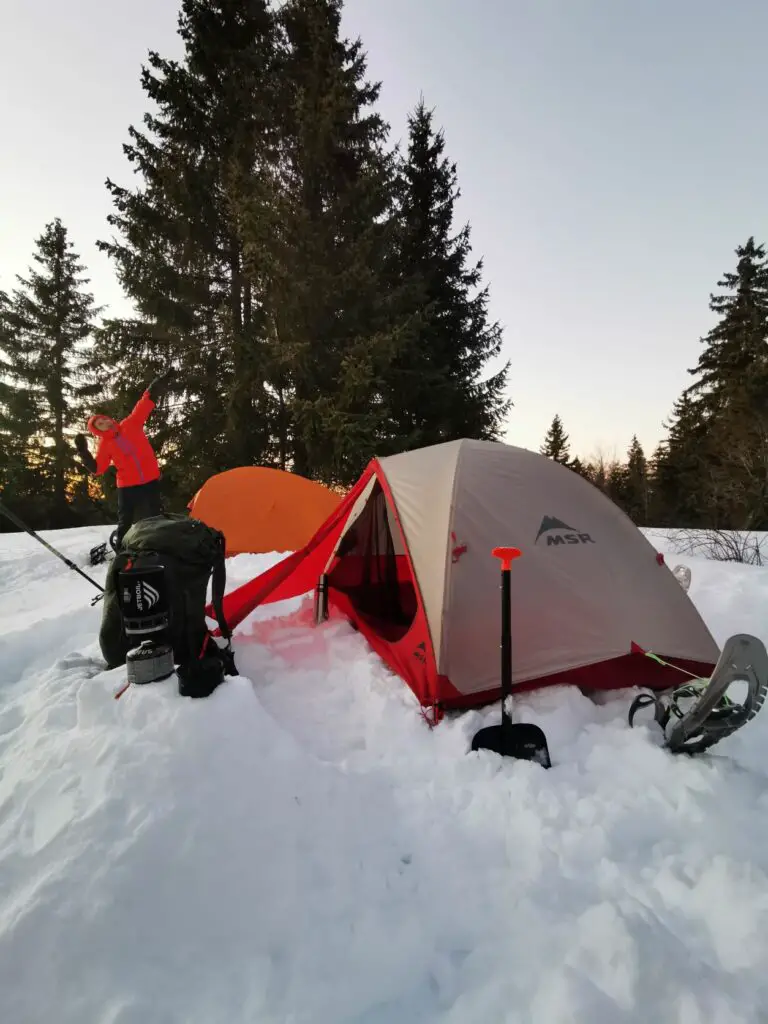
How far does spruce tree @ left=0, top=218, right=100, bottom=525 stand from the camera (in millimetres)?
20719

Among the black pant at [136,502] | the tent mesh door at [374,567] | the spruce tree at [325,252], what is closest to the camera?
the tent mesh door at [374,567]

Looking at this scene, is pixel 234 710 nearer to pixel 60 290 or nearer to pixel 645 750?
pixel 645 750

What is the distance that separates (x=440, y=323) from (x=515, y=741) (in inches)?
552

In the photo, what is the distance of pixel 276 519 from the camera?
7.88 m

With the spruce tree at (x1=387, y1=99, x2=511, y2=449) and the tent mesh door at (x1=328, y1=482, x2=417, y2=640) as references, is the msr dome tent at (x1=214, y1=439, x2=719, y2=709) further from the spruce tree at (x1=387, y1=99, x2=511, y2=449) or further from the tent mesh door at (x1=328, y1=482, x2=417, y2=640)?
the spruce tree at (x1=387, y1=99, x2=511, y2=449)

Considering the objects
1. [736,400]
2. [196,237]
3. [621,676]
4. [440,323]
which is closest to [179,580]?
[621,676]

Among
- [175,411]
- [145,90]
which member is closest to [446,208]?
[145,90]

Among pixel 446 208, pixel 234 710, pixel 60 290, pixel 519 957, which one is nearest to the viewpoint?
pixel 519 957

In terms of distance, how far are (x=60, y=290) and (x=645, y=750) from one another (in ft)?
89.1

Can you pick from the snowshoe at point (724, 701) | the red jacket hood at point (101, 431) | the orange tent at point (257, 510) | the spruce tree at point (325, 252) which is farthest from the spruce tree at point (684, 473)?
the red jacket hood at point (101, 431)

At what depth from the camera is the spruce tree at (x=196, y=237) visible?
463 inches

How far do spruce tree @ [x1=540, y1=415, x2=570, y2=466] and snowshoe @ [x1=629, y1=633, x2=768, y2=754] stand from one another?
1448 inches

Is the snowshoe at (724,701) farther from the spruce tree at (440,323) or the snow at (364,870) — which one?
the spruce tree at (440,323)

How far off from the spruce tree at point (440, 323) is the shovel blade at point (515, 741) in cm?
1061
